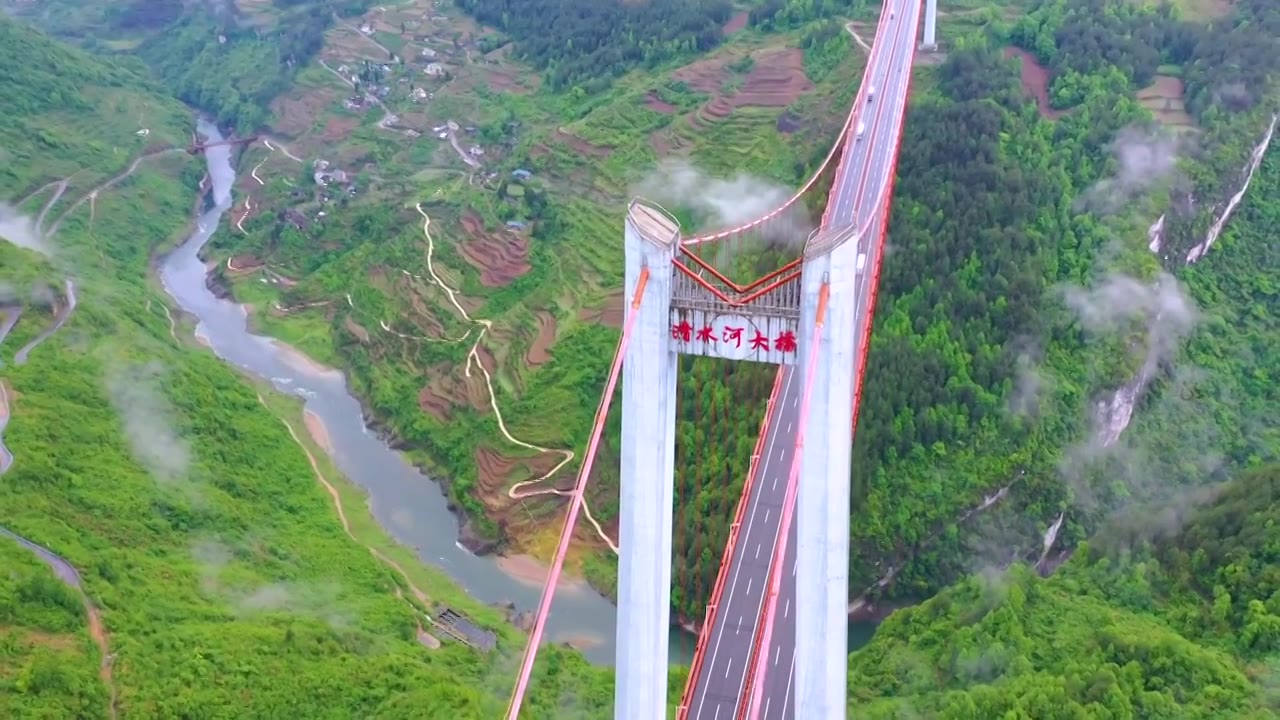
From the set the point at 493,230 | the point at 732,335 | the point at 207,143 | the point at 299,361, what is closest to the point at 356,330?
the point at 299,361

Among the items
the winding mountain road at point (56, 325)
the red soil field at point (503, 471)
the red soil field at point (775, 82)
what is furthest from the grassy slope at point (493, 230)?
the winding mountain road at point (56, 325)

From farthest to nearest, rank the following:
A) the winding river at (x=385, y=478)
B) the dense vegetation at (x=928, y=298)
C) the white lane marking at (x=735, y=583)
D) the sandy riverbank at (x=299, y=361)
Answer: the sandy riverbank at (x=299, y=361) < the winding river at (x=385, y=478) < the dense vegetation at (x=928, y=298) < the white lane marking at (x=735, y=583)

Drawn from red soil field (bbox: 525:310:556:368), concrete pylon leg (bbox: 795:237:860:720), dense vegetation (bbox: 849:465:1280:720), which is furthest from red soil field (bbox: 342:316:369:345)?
concrete pylon leg (bbox: 795:237:860:720)

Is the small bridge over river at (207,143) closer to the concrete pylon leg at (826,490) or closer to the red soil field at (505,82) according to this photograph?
the red soil field at (505,82)

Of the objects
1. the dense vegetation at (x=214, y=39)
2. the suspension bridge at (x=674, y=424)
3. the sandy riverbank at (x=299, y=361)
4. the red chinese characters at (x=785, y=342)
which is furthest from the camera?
the dense vegetation at (x=214, y=39)

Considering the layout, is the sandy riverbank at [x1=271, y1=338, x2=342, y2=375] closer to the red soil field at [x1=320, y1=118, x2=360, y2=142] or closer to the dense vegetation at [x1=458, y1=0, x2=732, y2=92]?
the red soil field at [x1=320, y1=118, x2=360, y2=142]

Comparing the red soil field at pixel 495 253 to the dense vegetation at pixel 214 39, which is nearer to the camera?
the red soil field at pixel 495 253
